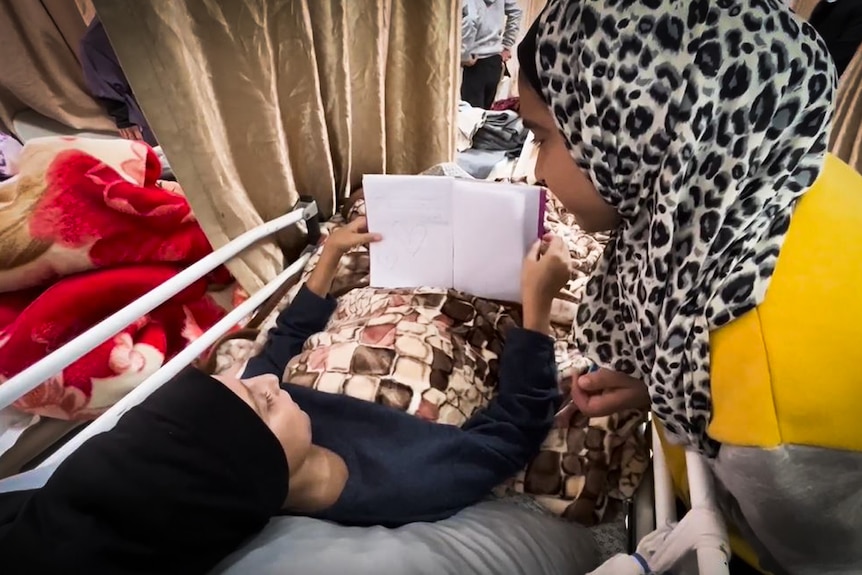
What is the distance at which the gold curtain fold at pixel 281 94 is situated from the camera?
97 centimetres

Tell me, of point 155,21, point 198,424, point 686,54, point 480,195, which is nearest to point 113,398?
point 198,424

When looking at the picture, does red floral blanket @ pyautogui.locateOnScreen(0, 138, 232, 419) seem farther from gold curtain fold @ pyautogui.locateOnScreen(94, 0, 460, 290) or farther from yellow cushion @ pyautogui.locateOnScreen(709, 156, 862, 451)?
yellow cushion @ pyautogui.locateOnScreen(709, 156, 862, 451)

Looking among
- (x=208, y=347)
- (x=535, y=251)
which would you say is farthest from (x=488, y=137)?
(x=208, y=347)

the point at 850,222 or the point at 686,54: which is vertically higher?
the point at 686,54

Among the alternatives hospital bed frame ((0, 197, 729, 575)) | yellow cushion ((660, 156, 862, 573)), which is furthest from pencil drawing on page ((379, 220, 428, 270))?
yellow cushion ((660, 156, 862, 573))

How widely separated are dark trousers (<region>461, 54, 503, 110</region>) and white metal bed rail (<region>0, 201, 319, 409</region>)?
176 centimetres

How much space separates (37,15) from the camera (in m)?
2.31

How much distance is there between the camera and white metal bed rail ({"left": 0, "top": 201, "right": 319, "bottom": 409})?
661 mm

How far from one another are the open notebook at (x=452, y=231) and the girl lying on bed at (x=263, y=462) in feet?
0.21

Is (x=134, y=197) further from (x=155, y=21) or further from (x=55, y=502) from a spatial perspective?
Result: (x=55, y=502)

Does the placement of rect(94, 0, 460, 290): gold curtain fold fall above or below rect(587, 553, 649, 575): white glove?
above

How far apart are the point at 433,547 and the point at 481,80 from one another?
2.42m

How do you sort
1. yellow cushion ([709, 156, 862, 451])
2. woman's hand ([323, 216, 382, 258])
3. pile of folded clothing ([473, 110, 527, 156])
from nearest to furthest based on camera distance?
yellow cushion ([709, 156, 862, 451]), woman's hand ([323, 216, 382, 258]), pile of folded clothing ([473, 110, 527, 156])

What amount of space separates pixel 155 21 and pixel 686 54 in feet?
2.68
